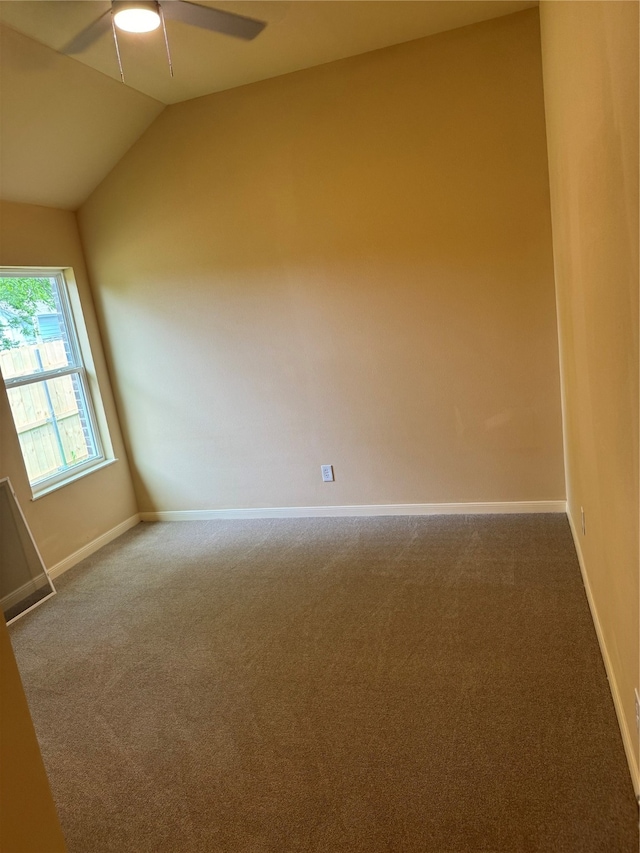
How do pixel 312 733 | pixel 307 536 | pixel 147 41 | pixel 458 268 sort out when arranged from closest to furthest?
pixel 312 733
pixel 147 41
pixel 458 268
pixel 307 536

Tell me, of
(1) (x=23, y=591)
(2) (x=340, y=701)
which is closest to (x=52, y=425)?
(1) (x=23, y=591)

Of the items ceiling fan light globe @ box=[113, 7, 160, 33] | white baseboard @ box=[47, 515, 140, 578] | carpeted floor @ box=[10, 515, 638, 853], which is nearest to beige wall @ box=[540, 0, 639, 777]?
carpeted floor @ box=[10, 515, 638, 853]

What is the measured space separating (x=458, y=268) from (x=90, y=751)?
319 cm

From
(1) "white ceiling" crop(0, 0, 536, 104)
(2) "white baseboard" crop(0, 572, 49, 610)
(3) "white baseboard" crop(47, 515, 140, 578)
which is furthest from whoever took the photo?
(3) "white baseboard" crop(47, 515, 140, 578)

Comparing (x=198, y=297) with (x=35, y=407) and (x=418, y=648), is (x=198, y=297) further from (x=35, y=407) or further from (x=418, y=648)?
(x=418, y=648)

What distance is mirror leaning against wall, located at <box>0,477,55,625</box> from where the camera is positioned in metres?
3.79

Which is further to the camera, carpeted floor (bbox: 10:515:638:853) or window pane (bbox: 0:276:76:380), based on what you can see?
window pane (bbox: 0:276:76:380)

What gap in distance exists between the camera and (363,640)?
294 centimetres

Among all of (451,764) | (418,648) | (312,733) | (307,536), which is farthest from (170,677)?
(307,536)

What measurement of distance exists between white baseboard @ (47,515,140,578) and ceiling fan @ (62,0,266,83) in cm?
302

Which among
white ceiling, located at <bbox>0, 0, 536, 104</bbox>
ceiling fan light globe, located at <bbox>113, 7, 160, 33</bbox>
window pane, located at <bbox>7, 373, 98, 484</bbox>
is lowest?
window pane, located at <bbox>7, 373, 98, 484</bbox>

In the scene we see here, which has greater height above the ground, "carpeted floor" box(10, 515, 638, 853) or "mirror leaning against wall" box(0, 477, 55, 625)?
"mirror leaning against wall" box(0, 477, 55, 625)

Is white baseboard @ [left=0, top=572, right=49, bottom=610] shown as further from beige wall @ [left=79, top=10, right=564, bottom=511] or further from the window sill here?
beige wall @ [left=79, top=10, right=564, bottom=511]

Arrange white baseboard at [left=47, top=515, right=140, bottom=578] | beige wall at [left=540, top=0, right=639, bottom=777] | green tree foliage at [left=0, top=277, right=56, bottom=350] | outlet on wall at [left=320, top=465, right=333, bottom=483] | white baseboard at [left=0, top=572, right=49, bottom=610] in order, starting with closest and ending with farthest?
beige wall at [left=540, top=0, right=639, bottom=777] < white baseboard at [left=0, top=572, right=49, bottom=610] < green tree foliage at [left=0, top=277, right=56, bottom=350] < white baseboard at [left=47, top=515, right=140, bottom=578] < outlet on wall at [left=320, top=465, right=333, bottom=483]
